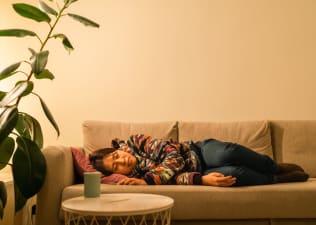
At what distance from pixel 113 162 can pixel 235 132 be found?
3.07 ft

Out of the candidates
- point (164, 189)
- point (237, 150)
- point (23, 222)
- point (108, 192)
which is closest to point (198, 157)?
point (237, 150)

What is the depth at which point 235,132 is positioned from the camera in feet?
8.71

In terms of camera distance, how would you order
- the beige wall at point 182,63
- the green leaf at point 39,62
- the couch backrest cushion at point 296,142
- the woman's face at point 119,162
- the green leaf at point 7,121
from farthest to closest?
1. the beige wall at point 182,63
2. the couch backrest cushion at point 296,142
3. the woman's face at point 119,162
4. the green leaf at point 39,62
5. the green leaf at point 7,121

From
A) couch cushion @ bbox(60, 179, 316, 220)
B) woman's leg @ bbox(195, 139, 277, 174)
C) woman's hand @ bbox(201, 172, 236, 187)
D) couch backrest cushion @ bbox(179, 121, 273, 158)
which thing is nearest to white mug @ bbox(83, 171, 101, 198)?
couch cushion @ bbox(60, 179, 316, 220)

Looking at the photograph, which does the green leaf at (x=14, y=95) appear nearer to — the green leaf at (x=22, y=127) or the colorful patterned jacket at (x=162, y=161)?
the green leaf at (x=22, y=127)

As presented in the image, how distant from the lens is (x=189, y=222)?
6.54 ft

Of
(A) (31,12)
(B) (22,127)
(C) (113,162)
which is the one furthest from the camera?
(C) (113,162)

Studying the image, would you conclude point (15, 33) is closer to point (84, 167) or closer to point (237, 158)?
point (84, 167)

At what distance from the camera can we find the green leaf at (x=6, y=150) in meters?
1.67

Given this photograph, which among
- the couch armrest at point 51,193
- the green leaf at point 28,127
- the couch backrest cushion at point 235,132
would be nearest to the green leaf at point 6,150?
the green leaf at point 28,127

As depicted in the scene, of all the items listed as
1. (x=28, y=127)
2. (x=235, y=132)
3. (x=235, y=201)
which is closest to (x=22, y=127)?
(x=28, y=127)

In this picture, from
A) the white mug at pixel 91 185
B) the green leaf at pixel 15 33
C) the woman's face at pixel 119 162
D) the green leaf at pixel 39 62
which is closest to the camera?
the green leaf at pixel 39 62

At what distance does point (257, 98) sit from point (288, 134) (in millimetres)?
441

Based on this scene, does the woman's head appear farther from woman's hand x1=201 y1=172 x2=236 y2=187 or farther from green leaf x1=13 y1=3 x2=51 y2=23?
green leaf x1=13 y1=3 x2=51 y2=23
